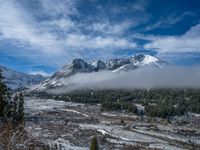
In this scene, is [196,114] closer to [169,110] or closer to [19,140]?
[169,110]

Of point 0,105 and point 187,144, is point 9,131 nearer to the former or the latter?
point 0,105

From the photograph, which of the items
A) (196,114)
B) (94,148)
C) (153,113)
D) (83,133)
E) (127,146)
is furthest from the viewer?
(196,114)

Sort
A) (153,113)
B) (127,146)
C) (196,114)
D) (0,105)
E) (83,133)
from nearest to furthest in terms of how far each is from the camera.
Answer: (0,105) → (127,146) → (83,133) → (153,113) → (196,114)

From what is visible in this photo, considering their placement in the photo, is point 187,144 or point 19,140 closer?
point 19,140

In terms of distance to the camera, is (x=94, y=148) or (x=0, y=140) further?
(x=94, y=148)

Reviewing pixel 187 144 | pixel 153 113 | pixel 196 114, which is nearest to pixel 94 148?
pixel 187 144

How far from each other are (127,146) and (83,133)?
19.6m

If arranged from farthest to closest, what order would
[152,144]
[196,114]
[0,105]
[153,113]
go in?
[196,114] < [153,113] < [152,144] < [0,105]

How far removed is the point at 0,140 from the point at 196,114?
19582 centimetres

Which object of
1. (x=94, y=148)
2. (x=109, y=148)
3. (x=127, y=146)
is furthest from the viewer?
(x=127, y=146)

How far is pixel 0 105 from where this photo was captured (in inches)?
2168

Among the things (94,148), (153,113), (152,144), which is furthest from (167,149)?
(153,113)

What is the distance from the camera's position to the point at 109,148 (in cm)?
6688

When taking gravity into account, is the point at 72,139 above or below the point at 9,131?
below
